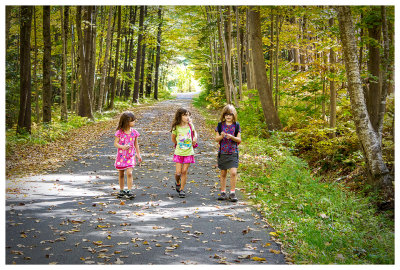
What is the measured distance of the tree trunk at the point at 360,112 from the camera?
18.9ft

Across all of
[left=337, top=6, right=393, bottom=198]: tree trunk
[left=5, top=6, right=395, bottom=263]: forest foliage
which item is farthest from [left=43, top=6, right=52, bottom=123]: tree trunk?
[left=337, top=6, right=393, bottom=198]: tree trunk

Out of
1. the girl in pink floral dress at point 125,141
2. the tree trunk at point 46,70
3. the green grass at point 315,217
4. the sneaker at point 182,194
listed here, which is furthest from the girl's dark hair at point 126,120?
the tree trunk at point 46,70

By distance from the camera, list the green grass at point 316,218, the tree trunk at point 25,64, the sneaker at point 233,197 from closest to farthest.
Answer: the green grass at point 316,218 < the sneaker at point 233,197 < the tree trunk at point 25,64

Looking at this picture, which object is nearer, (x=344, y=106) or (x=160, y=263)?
(x=160, y=263)

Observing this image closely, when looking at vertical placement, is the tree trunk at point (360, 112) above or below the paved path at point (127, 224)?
above

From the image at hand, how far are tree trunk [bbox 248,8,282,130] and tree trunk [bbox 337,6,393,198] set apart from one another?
7064 mm

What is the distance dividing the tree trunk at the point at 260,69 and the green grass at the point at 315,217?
4265 mm

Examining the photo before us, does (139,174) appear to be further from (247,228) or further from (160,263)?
(160,263)

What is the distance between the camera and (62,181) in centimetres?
712

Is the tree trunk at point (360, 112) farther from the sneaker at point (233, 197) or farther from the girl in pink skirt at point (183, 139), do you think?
the girl in pink skirt at point (183, 139)

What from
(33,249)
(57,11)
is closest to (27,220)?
(33,249)

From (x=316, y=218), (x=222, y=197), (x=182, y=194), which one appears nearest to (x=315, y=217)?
(x=316, y=218)

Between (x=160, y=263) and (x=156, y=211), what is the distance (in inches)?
77.8

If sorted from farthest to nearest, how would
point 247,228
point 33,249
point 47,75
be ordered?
1. point 47,75
2. point 247,228
3. point 33,249
